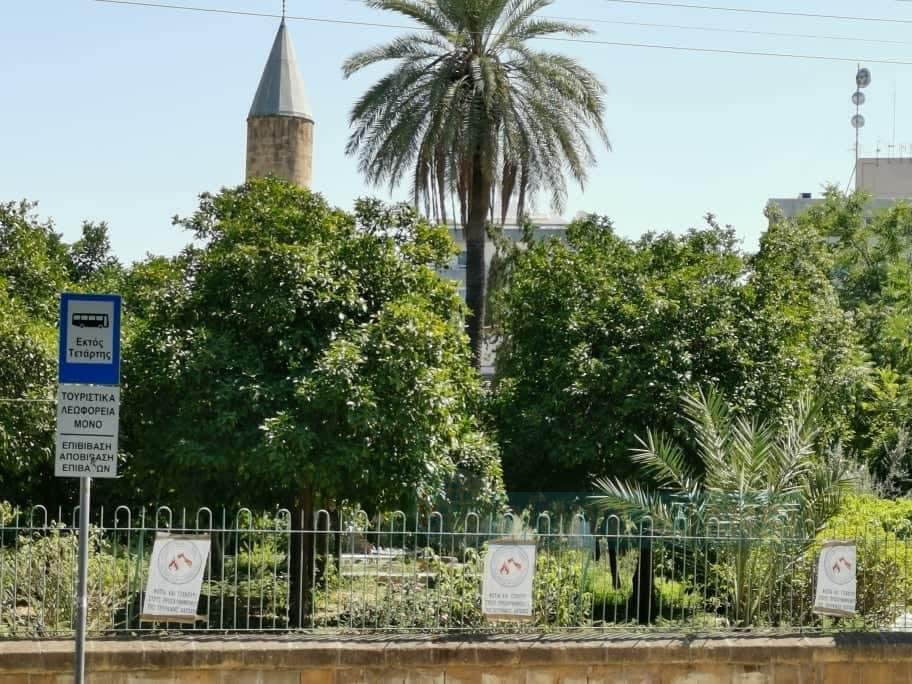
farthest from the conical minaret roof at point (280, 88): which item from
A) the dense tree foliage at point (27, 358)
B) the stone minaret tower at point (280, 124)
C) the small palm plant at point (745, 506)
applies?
the small palm plant at point (745, 506)

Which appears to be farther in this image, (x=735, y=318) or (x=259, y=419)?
(x=735, y=318)

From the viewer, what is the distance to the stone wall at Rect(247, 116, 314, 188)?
3200 cm

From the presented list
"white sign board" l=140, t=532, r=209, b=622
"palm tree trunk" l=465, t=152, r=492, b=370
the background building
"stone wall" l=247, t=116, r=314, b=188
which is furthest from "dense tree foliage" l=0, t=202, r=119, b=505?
the background building

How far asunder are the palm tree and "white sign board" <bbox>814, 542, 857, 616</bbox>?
1237cm

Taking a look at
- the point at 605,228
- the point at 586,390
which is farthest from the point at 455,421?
the point at 605,228

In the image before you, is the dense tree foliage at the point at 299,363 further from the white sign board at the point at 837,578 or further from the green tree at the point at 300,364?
the white sign board at the point at 837,578

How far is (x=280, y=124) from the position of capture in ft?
105

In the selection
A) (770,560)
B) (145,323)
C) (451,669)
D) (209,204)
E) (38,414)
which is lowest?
(451,669)

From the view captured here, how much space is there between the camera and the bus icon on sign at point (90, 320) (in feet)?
23.0

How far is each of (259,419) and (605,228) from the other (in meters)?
7.06

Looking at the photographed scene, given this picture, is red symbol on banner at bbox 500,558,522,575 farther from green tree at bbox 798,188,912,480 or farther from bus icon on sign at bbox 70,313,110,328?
green tree at bbox 798,188,912,480

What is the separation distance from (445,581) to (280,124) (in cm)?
2399

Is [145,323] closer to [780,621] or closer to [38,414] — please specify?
[38,414]

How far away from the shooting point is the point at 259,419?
1105 cm
